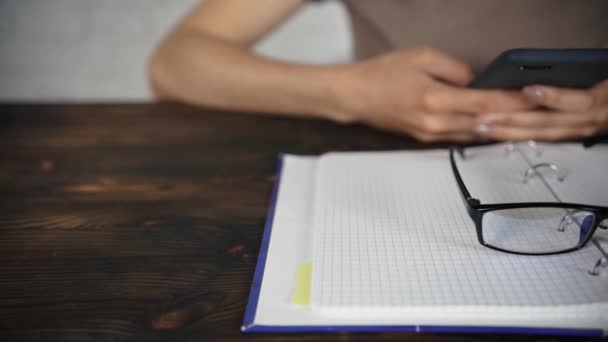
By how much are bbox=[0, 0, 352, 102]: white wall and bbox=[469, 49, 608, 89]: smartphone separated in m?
1.43

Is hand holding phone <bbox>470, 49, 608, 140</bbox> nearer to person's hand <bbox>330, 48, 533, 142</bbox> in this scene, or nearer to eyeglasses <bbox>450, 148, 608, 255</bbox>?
person's hand <bbox>330, 48, 533, 142</bbox>

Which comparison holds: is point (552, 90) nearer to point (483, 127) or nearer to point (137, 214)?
point (483, 127)

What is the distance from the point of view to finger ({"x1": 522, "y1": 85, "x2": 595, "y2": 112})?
562 mm

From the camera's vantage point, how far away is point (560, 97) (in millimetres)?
566

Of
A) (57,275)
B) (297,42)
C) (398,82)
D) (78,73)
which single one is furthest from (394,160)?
(78,73)

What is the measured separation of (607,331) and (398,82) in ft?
1.50

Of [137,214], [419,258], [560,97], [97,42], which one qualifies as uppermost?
[560,97]

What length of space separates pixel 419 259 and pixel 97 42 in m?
1.90

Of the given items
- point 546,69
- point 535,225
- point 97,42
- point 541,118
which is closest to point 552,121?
point 541,118

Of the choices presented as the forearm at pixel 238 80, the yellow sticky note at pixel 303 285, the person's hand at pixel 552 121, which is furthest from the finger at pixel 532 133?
the yellow sticky note at pixel 303 285

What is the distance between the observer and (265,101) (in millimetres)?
804

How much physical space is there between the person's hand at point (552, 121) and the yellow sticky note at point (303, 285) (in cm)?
37

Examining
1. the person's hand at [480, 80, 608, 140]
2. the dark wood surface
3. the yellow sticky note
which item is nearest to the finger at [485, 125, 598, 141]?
the person's hand at [480, 80, 608, 140]

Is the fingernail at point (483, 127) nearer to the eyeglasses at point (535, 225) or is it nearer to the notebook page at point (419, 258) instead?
the notebook page at point (419, 258)
